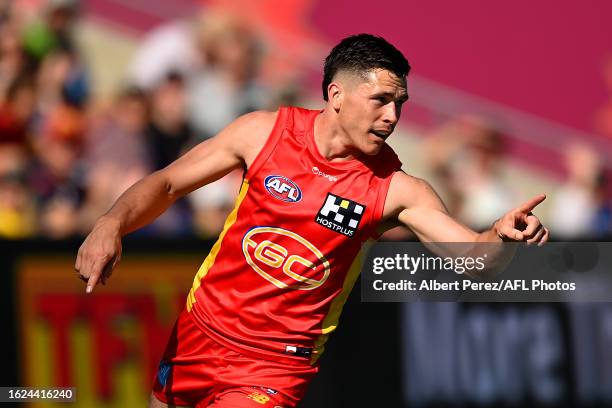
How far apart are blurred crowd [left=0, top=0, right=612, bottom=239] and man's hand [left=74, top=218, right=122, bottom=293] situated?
4.54 meters

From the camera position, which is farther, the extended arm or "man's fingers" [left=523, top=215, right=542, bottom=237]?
the extended arm

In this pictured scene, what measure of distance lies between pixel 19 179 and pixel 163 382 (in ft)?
14.5

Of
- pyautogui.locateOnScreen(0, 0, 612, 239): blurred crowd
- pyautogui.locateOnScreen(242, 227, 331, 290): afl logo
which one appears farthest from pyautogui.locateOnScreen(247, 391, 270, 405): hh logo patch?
pyautogui.locateOnScreen(0, 0, 612, 239): blurred crowd

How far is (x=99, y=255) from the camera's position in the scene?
4.97 metres

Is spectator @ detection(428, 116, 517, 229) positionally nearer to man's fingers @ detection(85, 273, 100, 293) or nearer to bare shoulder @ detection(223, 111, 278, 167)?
bare shoulder @ detection(223, 111, 278, 167)

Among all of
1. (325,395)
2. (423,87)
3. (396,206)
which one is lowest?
(325,395)

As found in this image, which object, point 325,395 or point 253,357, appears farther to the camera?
point 325,395

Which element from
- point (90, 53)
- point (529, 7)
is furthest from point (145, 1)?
point (529, 7)

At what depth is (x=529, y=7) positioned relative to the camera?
13281mm

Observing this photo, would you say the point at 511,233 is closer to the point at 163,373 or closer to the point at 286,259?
the point at 286,259

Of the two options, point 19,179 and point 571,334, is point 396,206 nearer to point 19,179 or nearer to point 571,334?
point 571,334

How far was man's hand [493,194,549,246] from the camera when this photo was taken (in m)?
4.76

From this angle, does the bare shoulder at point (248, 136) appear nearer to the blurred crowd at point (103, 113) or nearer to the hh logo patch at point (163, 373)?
the hh logo patch at point (163, 373)

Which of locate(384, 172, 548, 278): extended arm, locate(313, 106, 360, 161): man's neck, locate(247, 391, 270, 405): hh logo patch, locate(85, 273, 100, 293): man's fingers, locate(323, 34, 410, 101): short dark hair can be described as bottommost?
locate(247, 391, 270, 405): hh logo patch
